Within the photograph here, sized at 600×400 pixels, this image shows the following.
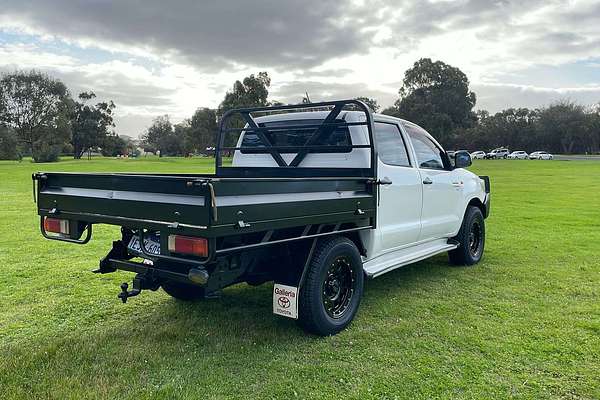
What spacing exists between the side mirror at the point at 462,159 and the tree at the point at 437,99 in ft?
213

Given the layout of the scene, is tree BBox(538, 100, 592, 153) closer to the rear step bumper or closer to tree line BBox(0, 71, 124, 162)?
tree line BBox(0, 71, 124, 162)

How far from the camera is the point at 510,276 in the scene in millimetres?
6336

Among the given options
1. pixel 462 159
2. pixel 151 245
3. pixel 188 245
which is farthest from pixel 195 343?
pixel 462 159

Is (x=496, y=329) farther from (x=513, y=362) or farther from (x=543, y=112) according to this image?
(x=543, y=112)

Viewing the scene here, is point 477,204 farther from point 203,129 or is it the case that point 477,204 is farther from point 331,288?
point 203,129

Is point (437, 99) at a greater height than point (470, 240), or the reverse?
point (437, 99)

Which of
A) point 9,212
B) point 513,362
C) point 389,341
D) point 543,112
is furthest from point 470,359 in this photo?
point 543,112

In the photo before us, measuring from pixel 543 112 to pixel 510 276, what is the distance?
3341 inches

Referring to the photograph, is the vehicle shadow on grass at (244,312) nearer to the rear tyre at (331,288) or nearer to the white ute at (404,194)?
the rear tyre at (331,288)

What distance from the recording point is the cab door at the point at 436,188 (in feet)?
19.2

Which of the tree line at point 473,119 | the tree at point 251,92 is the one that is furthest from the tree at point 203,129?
the tree line at point 473,119

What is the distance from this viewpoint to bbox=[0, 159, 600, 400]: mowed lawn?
3.42 m

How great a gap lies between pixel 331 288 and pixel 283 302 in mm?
563

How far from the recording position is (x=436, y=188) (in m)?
6.05
